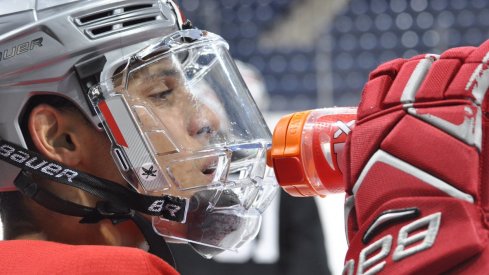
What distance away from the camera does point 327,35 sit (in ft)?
17.4

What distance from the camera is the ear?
147 cm

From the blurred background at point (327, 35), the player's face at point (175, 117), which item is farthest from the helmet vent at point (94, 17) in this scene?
the blurred background at point (327, 35)

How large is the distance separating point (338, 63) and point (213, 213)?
3787 mm

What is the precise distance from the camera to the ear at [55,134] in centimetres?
147

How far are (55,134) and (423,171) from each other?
672mm

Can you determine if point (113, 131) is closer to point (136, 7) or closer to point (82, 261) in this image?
point (136, 7)

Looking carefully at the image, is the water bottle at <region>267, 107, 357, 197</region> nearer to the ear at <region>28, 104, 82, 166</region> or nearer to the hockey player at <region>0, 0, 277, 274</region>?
the hockey player at <region>0, 0, 277, 274</region>

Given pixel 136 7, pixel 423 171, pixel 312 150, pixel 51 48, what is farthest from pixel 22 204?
pixel 423 171

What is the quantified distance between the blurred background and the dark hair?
3578 millimetres

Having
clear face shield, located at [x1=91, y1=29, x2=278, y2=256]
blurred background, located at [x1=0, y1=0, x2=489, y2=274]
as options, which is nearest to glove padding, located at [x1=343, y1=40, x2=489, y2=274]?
clear face shield, located at [x1=91, y1=29, x2=278, y2=256]

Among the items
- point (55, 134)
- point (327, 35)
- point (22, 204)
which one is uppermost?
point (55, 134)

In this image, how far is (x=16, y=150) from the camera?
1.46 m

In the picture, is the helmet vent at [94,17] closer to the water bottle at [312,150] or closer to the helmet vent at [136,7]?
the helmet vent at [136,7]

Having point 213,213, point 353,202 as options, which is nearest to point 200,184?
point 213,213
